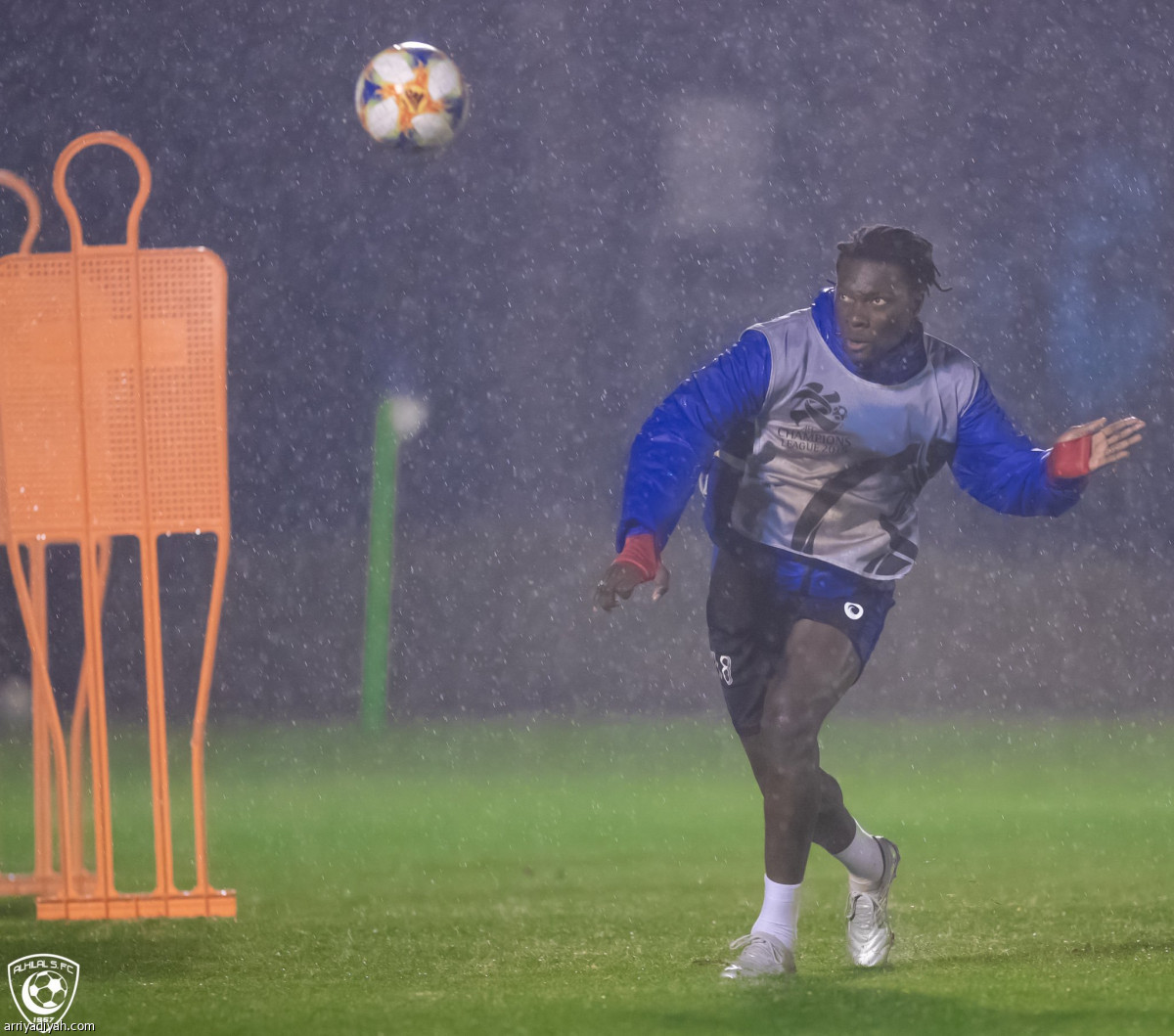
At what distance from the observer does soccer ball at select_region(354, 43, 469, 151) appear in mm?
5277

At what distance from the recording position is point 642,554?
3.39m

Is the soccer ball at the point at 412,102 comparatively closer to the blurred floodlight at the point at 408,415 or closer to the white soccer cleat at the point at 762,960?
the white soccer cleat at the point at 762,960

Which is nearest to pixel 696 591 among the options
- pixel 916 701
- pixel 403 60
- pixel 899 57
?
pixel 916 701

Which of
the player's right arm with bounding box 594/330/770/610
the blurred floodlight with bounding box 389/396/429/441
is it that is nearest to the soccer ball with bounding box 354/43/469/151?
the player's right arm with bounding box 594/330/770/610

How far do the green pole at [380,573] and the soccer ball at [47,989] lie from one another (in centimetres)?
536

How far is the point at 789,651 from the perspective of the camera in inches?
138

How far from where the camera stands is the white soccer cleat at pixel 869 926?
12.0 feet

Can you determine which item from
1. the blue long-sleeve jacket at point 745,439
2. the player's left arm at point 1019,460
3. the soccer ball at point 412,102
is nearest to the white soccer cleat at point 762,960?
the blue long-sleeve jacket at point 745,439

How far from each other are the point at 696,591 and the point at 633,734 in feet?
5.17

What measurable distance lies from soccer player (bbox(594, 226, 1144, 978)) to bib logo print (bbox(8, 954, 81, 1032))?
144 centimetres

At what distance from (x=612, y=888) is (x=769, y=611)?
58.9 inches

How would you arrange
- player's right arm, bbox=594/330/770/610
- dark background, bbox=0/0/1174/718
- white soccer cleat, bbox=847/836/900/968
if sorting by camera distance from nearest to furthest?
player's right arm, bbox=594/330/770/610 < white soccer cleat, bbox=847/836/900/968 < dark background, bbox=0/0/1174/718

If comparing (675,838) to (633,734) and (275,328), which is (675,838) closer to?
(633,734)

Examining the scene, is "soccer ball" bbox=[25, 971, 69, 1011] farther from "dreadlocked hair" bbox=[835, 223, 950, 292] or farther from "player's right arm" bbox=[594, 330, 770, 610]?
"dreadlocked hair" bbox=[835, 223, 950, 292]
